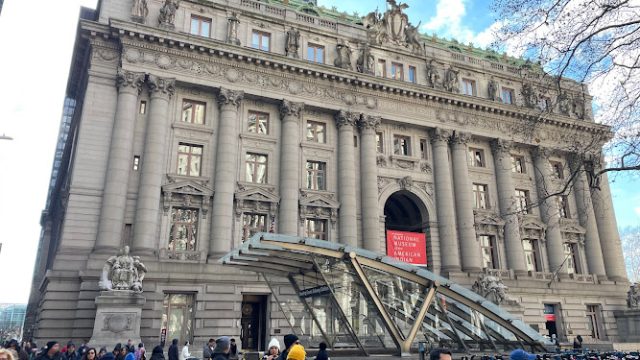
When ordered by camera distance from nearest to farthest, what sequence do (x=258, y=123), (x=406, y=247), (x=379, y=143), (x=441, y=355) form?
(x=441, y=355), (x=258, y=123), (x=406, y=247), (x=379, y=143)

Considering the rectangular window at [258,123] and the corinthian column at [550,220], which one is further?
the corinthian column at [550,220]

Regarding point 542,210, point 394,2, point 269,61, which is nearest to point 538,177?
point 542,210

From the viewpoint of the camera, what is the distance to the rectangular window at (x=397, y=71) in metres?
40.8

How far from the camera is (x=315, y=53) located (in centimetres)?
3859

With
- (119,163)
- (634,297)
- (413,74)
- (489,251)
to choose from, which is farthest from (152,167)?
(634,297)

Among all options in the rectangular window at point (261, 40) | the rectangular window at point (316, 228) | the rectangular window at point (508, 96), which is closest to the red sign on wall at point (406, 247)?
the rectangular window at point (316, 228)

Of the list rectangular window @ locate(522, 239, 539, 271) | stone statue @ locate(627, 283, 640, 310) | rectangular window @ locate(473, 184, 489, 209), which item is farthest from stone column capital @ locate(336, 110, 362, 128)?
stone statue @ locate(627, 283, 640, 310)

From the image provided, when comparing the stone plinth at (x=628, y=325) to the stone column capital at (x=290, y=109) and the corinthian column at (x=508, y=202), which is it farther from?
the stone column capital at (x=290, y=109)

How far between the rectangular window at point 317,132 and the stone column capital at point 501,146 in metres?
16.2

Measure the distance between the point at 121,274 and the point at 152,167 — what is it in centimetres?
772

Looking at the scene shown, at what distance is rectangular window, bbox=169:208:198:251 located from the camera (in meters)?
30.7

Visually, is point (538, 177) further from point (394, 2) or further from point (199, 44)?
point (199, 44)

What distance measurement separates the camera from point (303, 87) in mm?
36406

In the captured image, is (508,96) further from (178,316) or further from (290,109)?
(178,316)
